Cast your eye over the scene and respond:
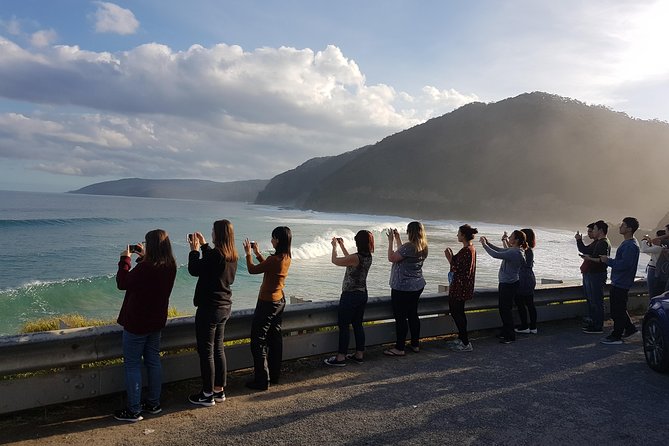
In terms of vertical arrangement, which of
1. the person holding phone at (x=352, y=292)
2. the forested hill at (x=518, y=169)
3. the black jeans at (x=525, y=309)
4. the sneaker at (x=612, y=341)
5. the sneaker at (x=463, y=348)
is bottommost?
the sneaker at (x=612, y=341)

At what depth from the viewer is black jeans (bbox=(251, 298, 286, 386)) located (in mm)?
5340

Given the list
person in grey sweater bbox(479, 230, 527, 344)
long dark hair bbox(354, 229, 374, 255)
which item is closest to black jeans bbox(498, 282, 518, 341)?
person in grey sweater bbox(479, 230, 527, 344)

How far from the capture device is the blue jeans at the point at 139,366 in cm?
450

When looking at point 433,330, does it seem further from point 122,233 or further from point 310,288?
point 122,233

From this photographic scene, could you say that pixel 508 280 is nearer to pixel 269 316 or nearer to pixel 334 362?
pixel 334 362

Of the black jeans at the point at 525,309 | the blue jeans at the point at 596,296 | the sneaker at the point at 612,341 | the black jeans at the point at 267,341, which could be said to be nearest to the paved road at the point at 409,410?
the black jeans at the point at 267,341

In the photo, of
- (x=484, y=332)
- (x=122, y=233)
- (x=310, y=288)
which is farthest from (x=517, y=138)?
(x=484, y=332)

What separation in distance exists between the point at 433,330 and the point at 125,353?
4409 millimetres

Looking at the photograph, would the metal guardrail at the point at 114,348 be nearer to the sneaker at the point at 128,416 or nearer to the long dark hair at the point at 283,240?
the sneaker at the point at 128,416

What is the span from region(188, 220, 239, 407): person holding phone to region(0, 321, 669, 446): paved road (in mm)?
201

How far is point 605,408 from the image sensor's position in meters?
5.15

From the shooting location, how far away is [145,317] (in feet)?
15.0

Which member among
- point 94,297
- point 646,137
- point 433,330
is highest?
point 646,137

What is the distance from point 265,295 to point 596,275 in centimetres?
595
